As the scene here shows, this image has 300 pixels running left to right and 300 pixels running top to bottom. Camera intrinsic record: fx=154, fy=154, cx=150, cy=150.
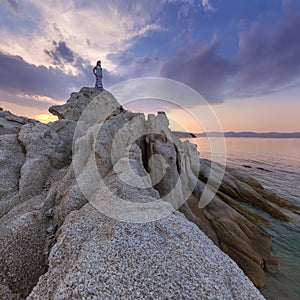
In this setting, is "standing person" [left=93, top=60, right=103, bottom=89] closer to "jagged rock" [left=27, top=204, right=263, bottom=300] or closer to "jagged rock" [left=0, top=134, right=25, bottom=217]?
"jagged rock" [left=0, top=134, right=25, bottom=217]

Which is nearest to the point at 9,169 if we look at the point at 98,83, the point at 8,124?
the point at 8,124

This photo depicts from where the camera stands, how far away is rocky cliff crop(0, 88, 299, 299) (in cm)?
445

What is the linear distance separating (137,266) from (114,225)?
5.90 feet

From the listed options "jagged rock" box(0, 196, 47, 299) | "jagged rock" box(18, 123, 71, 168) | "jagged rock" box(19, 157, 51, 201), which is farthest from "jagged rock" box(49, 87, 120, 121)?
"jagged rock" box(0, 196, 47, 299)

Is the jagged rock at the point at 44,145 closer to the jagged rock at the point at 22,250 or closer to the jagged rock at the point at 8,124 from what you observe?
the jagged rock at the point at 8,124

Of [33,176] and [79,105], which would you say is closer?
[33,176]

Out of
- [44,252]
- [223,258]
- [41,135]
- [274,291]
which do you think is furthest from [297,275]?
[41,135]

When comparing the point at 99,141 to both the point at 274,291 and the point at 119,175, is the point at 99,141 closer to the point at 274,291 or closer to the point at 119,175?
the point at 119,175

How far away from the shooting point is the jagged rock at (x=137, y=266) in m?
4.13

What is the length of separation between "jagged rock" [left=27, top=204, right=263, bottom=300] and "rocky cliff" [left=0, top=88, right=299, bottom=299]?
0.03m

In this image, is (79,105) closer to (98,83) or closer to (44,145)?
(98,83)

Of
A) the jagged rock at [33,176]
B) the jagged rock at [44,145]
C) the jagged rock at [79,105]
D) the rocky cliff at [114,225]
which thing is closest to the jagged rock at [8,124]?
the rocky cliff at [114,225]

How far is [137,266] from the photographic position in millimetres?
4609

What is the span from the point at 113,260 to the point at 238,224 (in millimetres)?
13769
